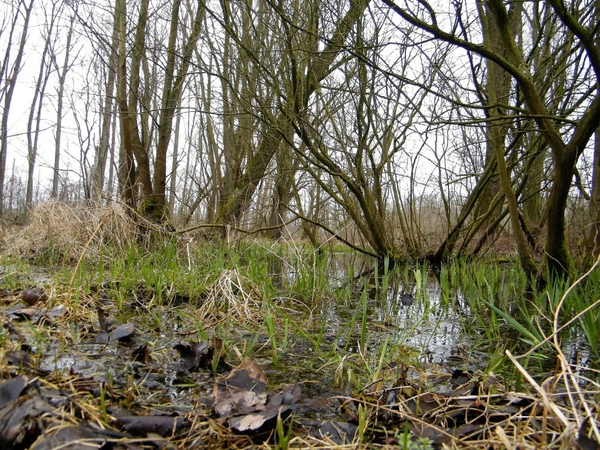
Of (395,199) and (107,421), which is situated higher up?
(395,199)

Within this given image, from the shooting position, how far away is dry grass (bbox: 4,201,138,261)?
4359 millimetres

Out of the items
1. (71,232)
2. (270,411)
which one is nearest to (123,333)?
(270,411)

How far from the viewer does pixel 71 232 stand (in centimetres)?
517

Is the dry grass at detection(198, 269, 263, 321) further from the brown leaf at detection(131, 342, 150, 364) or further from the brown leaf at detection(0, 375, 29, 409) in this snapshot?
the brown leaf at detection(0, 375, 29, 409)

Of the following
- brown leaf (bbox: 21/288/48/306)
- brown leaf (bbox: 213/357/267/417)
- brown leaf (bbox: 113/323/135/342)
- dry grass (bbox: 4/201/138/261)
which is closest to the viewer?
brown leaf (bbox: 213/357/267/417)

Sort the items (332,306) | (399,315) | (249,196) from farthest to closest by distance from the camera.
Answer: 1. (249,196)
2. (332,306)
3. (399,315)

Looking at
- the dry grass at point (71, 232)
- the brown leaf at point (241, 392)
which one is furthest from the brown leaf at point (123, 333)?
the dry grass at point (71, 232)

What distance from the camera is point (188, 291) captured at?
3266mm

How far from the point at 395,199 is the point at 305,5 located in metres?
3.27

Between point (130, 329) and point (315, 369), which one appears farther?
point (130, 329)

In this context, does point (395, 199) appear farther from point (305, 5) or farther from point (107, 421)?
point (107, 421)

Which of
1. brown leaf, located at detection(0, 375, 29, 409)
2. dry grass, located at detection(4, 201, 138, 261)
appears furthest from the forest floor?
dry grass, located at detection(4, 201, 138, 261)

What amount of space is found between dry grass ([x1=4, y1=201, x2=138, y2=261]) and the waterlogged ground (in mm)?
1804

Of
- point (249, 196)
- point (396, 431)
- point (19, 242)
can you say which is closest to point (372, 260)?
point (249, 196)
